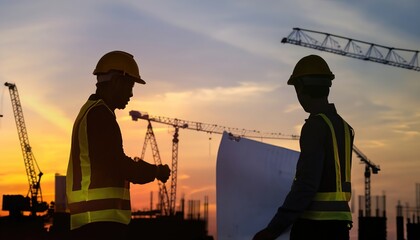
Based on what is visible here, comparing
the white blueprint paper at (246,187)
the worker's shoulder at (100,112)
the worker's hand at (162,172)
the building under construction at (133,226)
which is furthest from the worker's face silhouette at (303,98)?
the building under construction at (133,226)

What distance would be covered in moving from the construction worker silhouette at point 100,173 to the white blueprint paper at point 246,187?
37.2 inches

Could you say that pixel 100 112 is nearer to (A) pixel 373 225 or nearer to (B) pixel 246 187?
(B) pixel 246 187

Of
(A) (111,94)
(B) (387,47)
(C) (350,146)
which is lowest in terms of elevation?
(C) (350,146)

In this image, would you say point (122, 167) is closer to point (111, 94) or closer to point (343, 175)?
point (111, 94)

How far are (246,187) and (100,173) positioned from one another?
135 centimetres

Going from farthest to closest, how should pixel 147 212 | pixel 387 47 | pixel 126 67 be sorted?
pixel 147 212 < pixel 387 47 < pixel 126 67

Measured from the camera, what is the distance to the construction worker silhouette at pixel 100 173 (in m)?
6.50

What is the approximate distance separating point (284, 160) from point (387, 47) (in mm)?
143297

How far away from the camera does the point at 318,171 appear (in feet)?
20.5

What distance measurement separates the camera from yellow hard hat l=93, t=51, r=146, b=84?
684 cm

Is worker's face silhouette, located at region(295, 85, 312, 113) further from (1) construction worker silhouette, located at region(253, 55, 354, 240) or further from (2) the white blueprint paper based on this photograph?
(2) the white blueprint paper

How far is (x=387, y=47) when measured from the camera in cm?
14462

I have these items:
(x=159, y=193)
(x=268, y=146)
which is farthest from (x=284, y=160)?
(x=159, y=193)

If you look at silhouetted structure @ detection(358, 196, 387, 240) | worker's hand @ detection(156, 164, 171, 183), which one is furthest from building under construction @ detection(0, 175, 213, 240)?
worker's hand @ detection(156, 164, 171, 183)
